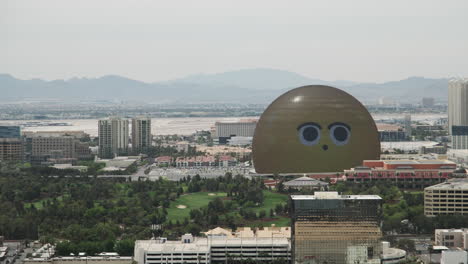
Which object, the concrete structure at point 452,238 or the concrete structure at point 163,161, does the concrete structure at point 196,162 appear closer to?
the concrete structure at point 163,161

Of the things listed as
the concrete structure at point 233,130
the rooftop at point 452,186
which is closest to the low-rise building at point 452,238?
the rooftop at point 452,186

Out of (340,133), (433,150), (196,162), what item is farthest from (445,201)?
(433,150)

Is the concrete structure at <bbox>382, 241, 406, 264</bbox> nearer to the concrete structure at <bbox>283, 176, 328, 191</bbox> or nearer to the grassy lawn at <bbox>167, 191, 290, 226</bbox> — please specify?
the grassy lawn at <bbox>167, 191, 290, 226</bbox>

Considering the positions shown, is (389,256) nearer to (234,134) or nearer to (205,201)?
(205,201)

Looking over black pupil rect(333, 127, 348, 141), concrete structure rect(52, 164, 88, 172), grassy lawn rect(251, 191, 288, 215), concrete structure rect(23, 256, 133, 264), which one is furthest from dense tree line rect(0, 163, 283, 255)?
black pupil rect(333, 127, 348, 141)

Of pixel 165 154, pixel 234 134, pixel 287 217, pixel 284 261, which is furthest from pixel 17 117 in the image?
pixel 284 261
